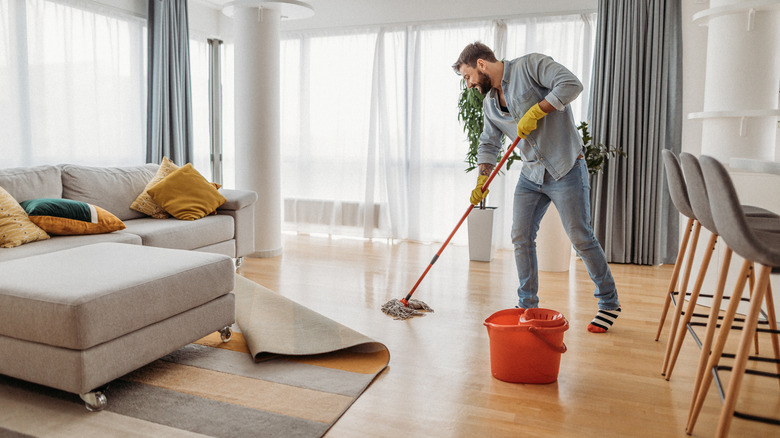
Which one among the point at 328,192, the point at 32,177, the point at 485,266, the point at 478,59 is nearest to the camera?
the point at 478,59

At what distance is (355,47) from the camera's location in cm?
563

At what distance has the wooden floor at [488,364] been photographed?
75.3 inches

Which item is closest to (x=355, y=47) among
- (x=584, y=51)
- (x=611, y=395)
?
(x=584, y=51)

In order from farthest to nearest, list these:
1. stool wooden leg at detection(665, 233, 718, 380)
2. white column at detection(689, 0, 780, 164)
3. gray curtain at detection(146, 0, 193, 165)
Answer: gray curtain at detection(146, 0, 193, 165) < white column at detection(689, 0, 780, 164) < stool wooden leg at detection(665, 233, 718, 380)

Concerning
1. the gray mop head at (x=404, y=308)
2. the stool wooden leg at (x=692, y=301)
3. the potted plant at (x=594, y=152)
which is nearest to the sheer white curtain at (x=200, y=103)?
the gray mop head at (x=404, y=308)

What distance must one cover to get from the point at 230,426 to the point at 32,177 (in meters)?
2.41

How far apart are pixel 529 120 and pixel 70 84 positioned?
370 centimetres

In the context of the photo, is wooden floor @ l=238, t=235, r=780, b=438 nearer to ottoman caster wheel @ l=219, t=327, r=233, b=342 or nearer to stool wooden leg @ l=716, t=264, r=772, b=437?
stool wooden leg @ l=716, t=264, r=772, b=437

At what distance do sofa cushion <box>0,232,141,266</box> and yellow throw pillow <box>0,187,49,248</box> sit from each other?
4cm

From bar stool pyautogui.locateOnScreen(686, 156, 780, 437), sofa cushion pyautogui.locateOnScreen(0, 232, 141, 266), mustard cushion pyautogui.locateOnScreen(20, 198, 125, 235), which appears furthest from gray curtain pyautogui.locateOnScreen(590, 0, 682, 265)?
mustard cushion pyautogui.locateOnScreen(20, 198, 125, 235)

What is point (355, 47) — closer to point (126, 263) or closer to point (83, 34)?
point (83, 34)

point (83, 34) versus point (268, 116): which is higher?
point (83, 34)

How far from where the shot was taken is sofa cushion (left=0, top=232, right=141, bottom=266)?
2799mm

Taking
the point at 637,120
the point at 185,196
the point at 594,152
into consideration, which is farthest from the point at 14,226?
the point at 637,120
